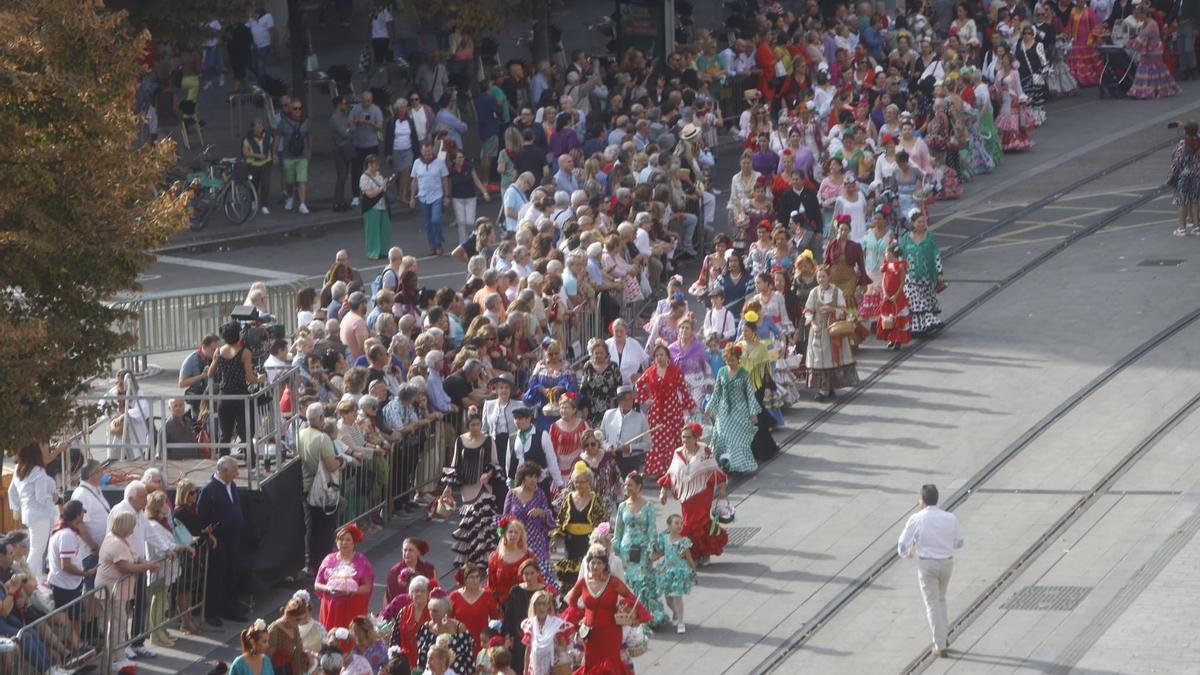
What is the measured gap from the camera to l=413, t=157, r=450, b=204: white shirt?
2964 centimetres

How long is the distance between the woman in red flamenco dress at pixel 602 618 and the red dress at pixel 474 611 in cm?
72

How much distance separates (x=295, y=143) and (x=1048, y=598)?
1845 cm

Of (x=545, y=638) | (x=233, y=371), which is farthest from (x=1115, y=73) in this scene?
(x=545, y=638)

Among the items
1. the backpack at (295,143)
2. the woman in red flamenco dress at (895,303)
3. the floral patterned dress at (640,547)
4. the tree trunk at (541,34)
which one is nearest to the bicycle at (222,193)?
the backpack at (295,143)

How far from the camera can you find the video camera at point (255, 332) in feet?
69.6

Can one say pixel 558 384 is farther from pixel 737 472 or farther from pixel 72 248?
pixel 72 248

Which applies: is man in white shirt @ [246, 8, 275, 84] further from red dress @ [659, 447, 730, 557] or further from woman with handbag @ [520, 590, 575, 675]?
woman with handbag @ [520, 590, 575, 675]

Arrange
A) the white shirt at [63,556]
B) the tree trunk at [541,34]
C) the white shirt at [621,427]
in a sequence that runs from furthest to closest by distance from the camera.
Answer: the tree trunk at [541,34], the white shirt at [621,427], the white shirt at [63,556]

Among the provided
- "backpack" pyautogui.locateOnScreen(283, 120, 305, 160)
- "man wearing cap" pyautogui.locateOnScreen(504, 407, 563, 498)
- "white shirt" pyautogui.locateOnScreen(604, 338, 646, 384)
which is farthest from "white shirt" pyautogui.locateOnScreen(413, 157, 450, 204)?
"man wearing cap" pyautogui.locateOnScreen(504, 407, 563, 498)

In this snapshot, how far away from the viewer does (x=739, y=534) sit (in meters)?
19.8

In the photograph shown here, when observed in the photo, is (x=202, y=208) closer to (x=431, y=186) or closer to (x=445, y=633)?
(x=431, y=186)

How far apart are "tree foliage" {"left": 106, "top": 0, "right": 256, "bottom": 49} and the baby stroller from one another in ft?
57.6

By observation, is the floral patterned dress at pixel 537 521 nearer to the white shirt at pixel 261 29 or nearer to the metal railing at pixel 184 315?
the metal railing at pixel 184 315

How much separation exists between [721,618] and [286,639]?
4242mm
